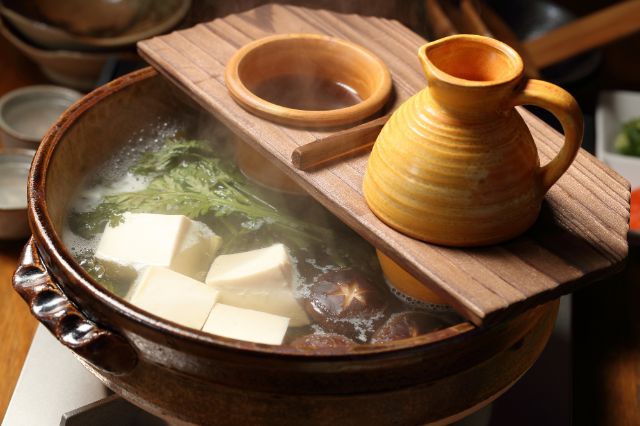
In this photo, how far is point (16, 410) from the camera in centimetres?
157

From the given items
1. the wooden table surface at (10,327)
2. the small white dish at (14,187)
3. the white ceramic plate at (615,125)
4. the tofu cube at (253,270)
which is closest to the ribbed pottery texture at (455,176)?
the tofu cube at (253,270)

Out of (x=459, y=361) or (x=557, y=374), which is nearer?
(x=459, y=361)

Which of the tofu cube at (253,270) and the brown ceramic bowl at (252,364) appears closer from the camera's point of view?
the brown ceramic bowl at (252,364)

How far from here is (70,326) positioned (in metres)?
1.24

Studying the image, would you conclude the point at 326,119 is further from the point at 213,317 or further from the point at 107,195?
the point at 107,195

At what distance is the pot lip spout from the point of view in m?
1.14

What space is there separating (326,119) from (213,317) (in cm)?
45

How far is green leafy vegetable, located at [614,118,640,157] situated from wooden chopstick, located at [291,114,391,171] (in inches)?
58.2

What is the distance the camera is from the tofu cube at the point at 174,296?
135cm

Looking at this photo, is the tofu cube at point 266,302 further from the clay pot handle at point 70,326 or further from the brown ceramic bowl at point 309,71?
the brown ceramic bowl at point 309,71

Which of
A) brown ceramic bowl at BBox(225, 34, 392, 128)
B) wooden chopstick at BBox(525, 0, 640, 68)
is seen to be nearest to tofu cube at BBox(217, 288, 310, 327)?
brown ceramic bowl at BBox(225, 34, 392, 128)

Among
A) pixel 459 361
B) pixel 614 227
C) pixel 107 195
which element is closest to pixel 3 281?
pixel 107 195

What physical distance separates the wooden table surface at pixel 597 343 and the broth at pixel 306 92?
0.88m

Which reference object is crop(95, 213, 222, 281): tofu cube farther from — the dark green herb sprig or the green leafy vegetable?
the green leafy vegetable
